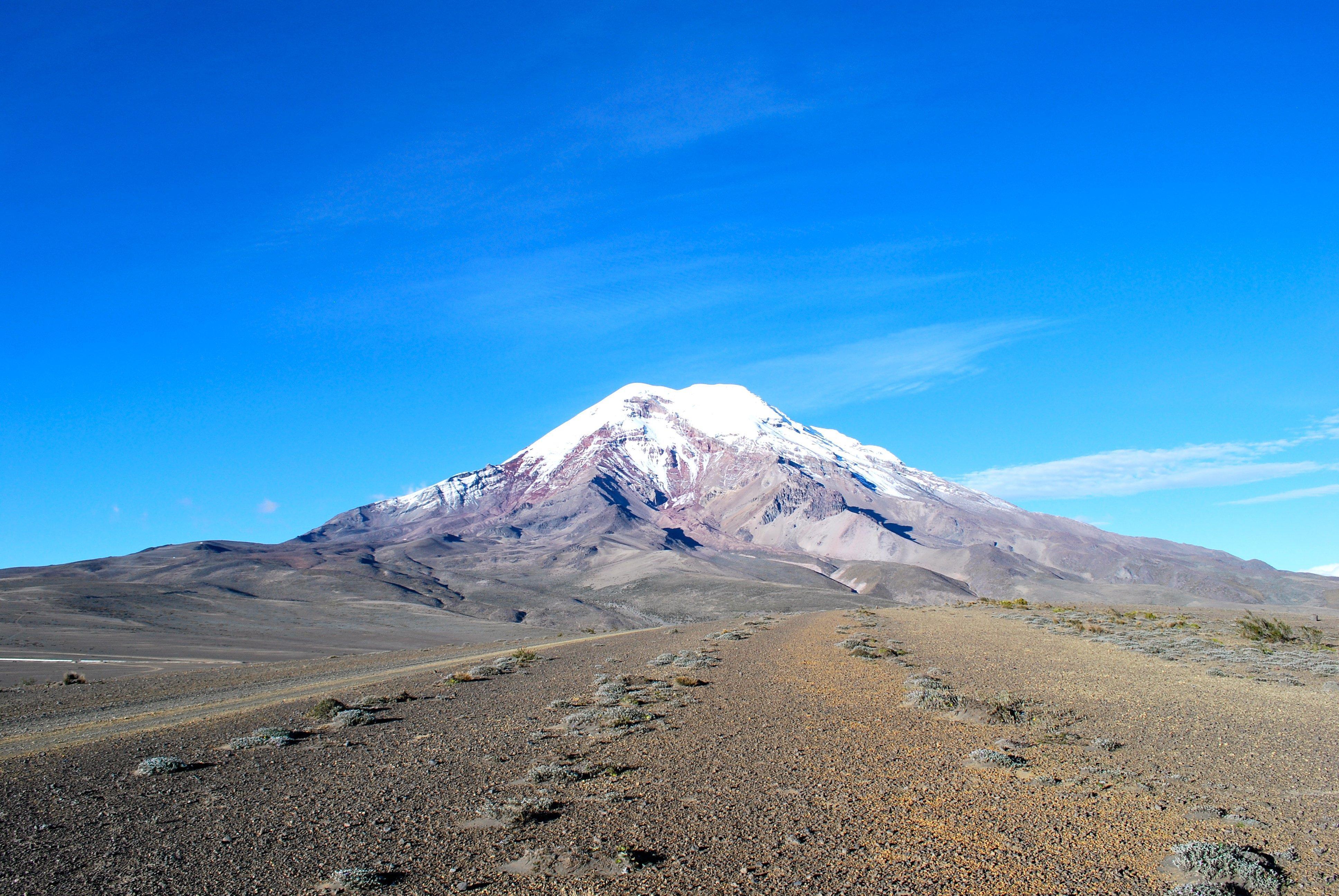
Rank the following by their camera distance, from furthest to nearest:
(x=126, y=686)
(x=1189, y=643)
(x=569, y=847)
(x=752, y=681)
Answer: (x=1189, y=643) → (x=126, y=686) → (x=752, y=681) → (x=569, y=847)

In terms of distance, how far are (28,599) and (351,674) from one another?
60819 millimetres

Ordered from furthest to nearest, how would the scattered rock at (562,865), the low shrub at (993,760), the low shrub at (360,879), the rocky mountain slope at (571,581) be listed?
the rocky mountain slope at (571,581) < the low shrub at (993,760) < the scattered rock at (562,865) < the low shrub at (360,879)

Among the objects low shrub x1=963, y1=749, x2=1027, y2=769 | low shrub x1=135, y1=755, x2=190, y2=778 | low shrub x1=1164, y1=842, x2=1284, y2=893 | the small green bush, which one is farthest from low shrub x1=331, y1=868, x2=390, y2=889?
the small green bush

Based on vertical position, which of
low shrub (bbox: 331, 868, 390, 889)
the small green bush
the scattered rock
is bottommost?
the small green bush

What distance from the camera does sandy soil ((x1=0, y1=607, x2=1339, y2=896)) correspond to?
613 cm

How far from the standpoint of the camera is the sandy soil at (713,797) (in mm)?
6129

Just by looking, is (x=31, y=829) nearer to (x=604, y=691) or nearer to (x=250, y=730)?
(x=250, y=730)

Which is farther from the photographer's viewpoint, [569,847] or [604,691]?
[604,691]

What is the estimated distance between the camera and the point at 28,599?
63906mm

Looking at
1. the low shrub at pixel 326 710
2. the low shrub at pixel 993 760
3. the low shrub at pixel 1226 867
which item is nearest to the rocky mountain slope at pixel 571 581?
the low shrub at pixel 326 710

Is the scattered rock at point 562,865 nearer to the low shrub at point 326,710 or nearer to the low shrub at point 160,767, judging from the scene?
the low shrub at point 160,767

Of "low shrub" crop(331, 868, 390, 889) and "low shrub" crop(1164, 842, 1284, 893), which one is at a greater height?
"low shrub" crop(331, 868, 390, 889)

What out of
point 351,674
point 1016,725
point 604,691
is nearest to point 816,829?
point 1016,725

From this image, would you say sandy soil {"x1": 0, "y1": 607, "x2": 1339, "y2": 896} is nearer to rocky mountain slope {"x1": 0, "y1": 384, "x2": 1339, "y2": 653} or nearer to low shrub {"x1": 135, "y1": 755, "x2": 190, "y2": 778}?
low shrub {"x1": 135, "y1": 755, "x2": 190, "y2": 778}
